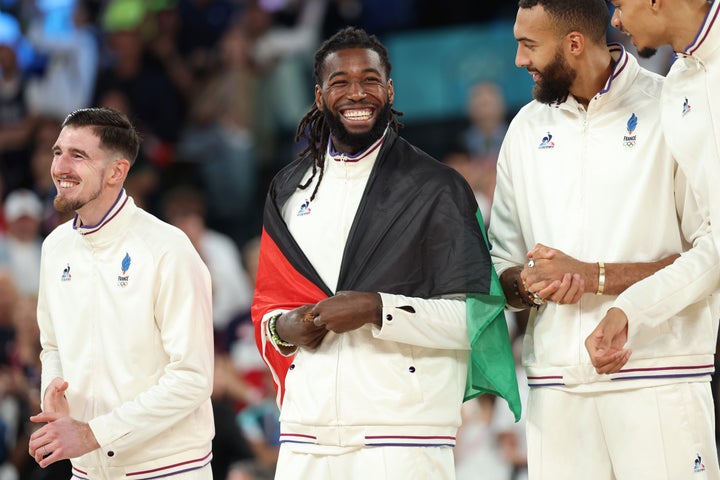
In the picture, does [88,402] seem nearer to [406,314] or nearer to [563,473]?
[406,314]

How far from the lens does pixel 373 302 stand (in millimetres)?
4191

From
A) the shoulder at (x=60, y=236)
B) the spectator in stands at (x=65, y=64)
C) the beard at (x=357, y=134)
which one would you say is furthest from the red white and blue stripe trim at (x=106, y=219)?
the spectator in stands at (x=65, y=64)

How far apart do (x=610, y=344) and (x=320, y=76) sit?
1.55 metres

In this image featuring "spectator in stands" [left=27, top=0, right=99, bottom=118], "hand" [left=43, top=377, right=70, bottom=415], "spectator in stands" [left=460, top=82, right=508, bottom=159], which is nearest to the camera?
"hand" [left=43, top=377, right=70, bottom=415]

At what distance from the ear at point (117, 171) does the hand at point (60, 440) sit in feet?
3.26

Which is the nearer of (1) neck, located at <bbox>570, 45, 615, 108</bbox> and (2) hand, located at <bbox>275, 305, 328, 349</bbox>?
(2) hand, located at <bbox>275, 305, 328, 349</bbox>

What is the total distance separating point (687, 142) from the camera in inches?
159

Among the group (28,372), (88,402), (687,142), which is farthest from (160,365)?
(28,372)

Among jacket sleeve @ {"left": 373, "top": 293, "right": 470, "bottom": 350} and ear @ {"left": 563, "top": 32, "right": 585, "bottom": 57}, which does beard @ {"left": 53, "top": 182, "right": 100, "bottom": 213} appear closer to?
jacket sleeve @ {"left": 373, "top": 293, "right": 470, "bottom": 350}

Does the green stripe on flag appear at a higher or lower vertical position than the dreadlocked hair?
lower

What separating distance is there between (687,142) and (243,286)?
5957 millimetres

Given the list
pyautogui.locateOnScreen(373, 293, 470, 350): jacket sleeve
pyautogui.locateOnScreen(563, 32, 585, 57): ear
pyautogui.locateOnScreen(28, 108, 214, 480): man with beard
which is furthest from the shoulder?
pyautogui.locateOnScreen(563, 32, 585, 57): ear

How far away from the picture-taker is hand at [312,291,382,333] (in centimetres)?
417

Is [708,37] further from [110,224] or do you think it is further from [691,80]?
[110,224]
